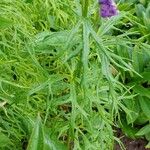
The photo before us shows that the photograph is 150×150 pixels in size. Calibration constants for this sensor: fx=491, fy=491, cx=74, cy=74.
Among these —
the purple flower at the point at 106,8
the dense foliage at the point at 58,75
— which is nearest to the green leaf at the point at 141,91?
the dense foliage at the point at 58,75

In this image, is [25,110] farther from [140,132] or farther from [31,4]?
[140,132]

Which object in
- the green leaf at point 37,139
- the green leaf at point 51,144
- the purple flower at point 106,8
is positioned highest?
the purple flower at point 106,8

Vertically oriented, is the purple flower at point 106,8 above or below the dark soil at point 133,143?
above

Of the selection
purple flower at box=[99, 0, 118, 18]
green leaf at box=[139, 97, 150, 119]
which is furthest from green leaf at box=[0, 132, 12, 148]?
green leaf at box=[139, 97, 150, 119]

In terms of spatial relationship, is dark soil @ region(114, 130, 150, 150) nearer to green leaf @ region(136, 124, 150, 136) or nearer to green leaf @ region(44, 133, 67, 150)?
green leaf @ region(136, 124, 150, 136)

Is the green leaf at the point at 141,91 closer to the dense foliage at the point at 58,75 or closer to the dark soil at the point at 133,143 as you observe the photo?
the dark soil at the point at 133,143

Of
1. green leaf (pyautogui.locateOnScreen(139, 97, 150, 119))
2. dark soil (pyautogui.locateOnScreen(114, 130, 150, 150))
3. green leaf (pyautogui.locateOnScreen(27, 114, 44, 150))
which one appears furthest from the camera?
dark soil (pyautogui.locateOnScreen(114, 130, 150, 150))

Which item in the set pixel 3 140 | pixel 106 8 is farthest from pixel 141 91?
pixel 106 8

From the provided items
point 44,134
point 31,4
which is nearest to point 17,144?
point 44,134

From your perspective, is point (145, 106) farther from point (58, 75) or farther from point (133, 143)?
point (58, 75)
